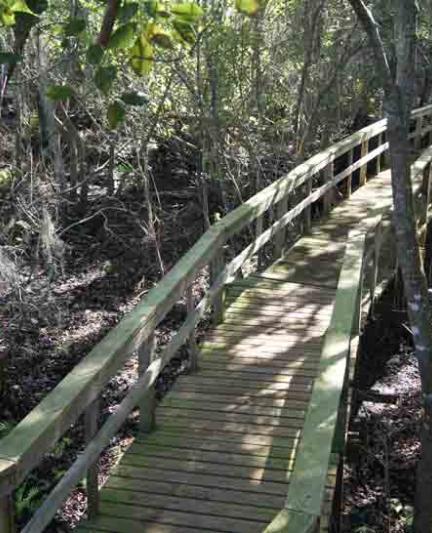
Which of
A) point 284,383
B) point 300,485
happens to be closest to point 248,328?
point 284,383

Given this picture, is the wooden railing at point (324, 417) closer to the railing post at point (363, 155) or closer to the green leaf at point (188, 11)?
the green leaf at point (188, 11)

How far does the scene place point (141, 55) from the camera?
2049 millimetres

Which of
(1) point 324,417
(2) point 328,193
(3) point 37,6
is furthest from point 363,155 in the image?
(3) point 37,6

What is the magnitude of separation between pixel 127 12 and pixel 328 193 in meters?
9.74

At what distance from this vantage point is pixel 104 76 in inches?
71.4

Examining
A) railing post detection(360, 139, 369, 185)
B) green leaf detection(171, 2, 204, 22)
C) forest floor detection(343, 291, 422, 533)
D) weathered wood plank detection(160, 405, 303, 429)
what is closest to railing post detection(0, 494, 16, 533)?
green leaf detection(171, 2, 204, 22)

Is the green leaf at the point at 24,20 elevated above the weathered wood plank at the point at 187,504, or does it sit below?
above

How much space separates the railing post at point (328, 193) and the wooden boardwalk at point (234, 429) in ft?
8.70

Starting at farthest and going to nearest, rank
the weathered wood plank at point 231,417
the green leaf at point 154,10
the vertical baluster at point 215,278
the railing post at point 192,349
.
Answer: the vertical baluster at point 215,278 < the railing post at point 192,349 < the weathered wood plank at point 231,417 < the green leaf at point 154,10

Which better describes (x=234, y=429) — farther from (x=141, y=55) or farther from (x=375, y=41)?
(x=141, y=55)

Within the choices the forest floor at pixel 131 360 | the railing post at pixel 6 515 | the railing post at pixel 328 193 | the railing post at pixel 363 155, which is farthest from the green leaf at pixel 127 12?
the railing post at pixel 363 155

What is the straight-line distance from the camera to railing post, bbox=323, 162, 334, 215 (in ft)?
34.5

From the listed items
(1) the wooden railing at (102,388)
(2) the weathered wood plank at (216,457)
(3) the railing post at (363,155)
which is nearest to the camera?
(1) the wooden railing at (102,388)

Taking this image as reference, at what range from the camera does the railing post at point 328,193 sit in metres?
10.5
